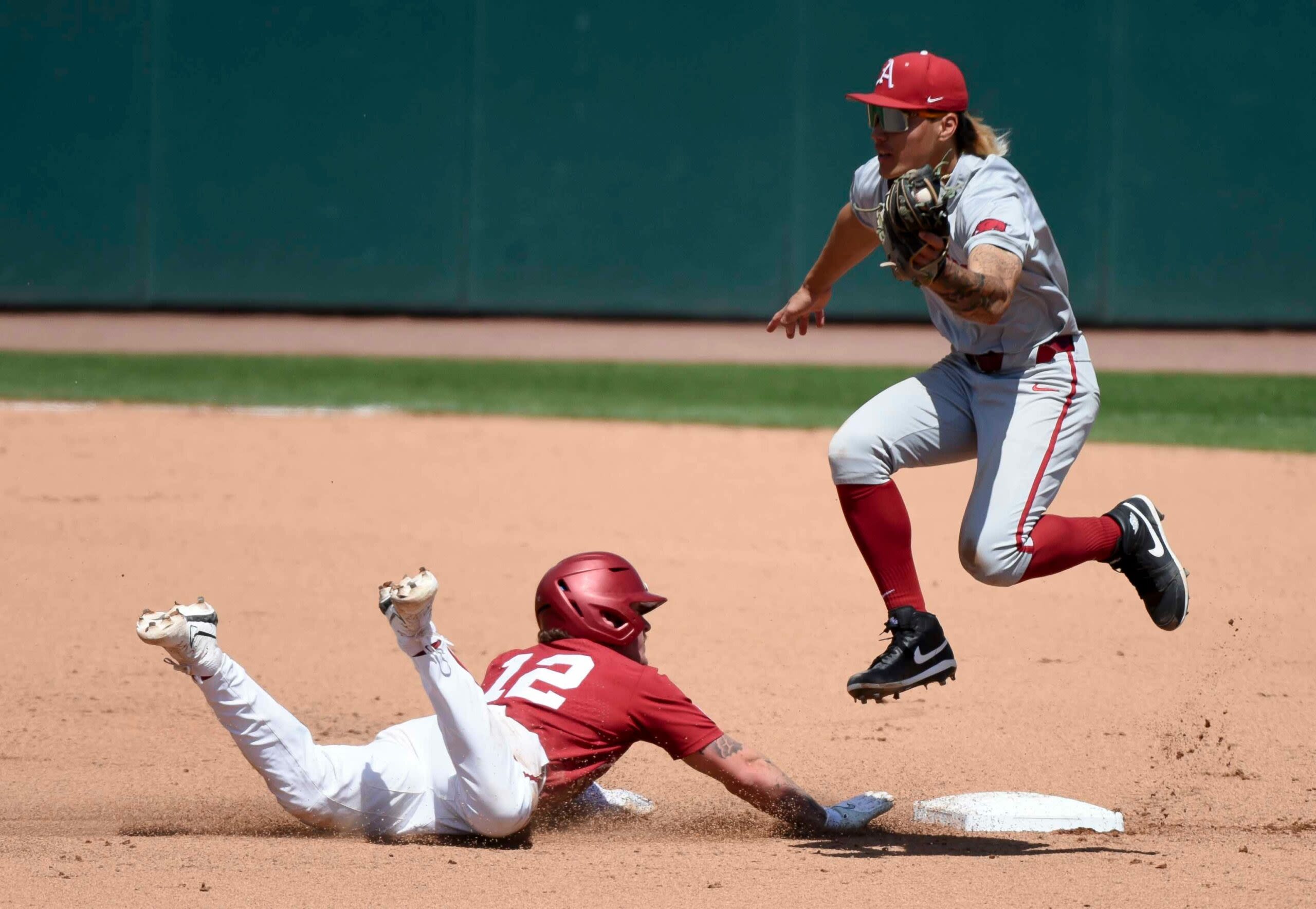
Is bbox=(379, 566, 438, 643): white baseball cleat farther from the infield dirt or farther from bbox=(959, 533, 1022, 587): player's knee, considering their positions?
bbox=(959, 533, 1022, 587): player's knee

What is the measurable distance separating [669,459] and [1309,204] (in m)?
8.62

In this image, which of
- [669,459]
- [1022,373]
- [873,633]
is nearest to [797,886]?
[1022,373]

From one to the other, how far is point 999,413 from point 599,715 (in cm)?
139

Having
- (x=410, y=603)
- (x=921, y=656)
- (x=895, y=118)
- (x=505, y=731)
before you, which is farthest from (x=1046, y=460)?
(x=410, y=603)

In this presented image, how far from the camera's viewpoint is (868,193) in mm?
4590

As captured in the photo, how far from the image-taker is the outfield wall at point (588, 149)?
15039 millimetres

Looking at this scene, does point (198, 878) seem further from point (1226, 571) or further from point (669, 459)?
point (669, 459)

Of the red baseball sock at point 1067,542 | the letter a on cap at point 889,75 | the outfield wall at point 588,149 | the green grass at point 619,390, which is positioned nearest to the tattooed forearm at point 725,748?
the red baseball sock at point 1067,542

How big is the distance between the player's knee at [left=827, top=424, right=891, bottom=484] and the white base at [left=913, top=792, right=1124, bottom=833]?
3.03 ft

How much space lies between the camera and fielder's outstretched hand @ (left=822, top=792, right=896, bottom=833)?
4129mm

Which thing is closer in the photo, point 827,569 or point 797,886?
point 797,886

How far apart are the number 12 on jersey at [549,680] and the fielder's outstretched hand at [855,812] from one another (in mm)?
757

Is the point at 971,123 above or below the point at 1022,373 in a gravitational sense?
above

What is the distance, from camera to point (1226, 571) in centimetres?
706
